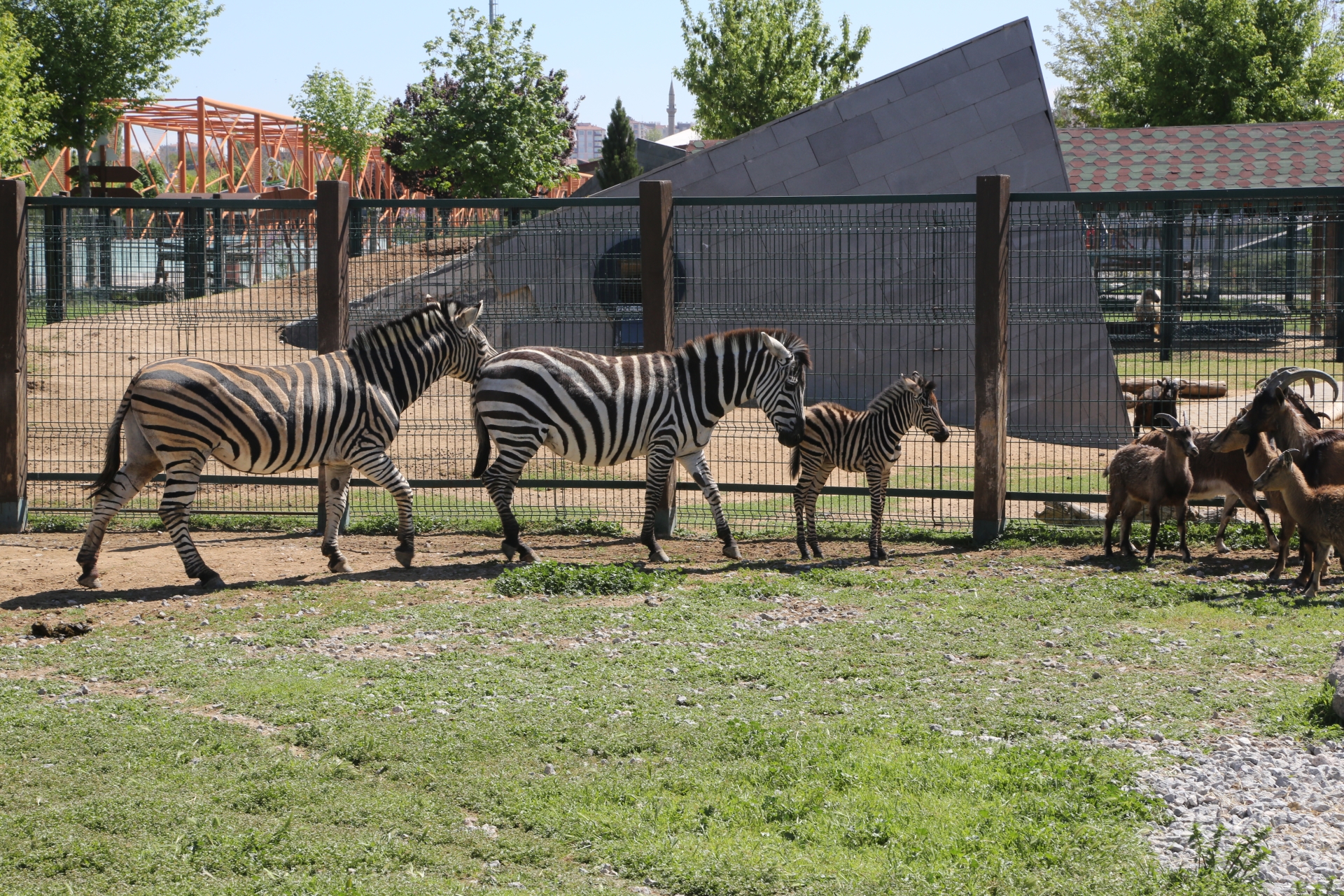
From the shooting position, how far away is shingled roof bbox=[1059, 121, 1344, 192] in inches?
1085

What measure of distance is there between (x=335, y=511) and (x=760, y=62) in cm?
3577

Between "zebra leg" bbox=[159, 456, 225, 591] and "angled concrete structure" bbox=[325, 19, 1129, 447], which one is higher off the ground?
"angled concrete structure" bbox=[325, 19, 1129, 447]

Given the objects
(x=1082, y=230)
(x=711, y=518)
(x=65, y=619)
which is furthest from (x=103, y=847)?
(x=1082, y=230)

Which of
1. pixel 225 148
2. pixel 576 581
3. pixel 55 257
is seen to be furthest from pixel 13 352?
pixel 225 148

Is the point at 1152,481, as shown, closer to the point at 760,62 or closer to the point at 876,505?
the point at 876,505

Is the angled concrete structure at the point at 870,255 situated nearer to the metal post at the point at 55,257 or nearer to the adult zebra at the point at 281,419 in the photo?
the adult zebra at the point at 281,419

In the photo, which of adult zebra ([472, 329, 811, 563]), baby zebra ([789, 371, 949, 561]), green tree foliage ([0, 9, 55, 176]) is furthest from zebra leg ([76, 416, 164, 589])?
green tree foliage ([0, 9, 55, 176])

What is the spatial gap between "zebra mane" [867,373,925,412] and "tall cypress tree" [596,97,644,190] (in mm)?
35855

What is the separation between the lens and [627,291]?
1191cm

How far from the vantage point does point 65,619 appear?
8.41m

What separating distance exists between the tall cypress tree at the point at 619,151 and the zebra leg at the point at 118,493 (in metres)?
36.8

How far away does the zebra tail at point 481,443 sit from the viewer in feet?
34.5

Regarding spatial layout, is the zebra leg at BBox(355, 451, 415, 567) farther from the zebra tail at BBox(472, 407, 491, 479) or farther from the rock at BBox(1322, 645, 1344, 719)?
the rock at BBox(1322, 645, 1344, 719)

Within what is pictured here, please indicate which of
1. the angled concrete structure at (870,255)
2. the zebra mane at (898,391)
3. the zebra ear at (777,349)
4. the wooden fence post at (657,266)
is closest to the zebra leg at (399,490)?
the wooden fence post at (657,266)
